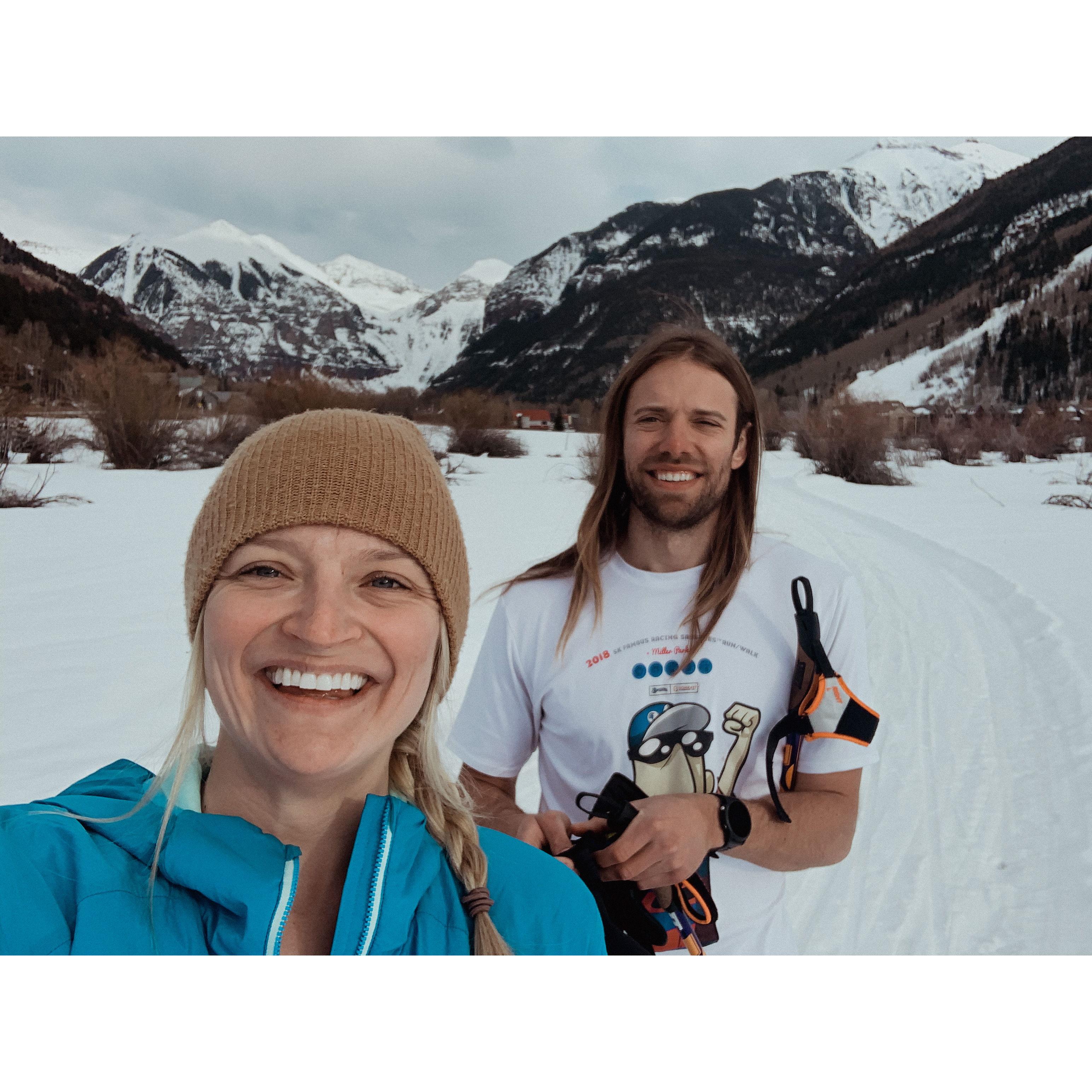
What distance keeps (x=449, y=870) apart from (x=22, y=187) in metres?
2.61

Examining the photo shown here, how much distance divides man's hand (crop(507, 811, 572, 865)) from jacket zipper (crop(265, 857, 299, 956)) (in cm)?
34

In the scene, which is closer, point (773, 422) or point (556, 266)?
point (556, 266)

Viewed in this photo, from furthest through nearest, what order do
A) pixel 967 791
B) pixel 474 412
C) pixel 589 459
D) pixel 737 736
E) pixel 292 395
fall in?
pixel 474 412 → pixel 292 395 → pixel 589 459 → pixel 967 791 → pixel 737 736

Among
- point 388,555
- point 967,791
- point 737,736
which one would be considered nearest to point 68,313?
point 388,555

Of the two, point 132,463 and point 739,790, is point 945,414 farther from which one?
point 132,463

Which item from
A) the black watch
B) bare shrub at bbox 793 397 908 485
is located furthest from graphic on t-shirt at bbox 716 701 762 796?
bare shrub at bbox 793 397 908 485

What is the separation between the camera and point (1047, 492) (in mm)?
3398

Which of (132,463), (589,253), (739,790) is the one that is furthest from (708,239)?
(132,463)

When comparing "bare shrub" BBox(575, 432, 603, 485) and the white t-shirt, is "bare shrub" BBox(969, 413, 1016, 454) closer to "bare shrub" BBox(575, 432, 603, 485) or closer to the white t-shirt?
"bare shrub" BBox(575, 432, 603, 485)

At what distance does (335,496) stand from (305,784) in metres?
0.35

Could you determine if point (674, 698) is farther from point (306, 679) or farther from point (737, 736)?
point (306, 679)

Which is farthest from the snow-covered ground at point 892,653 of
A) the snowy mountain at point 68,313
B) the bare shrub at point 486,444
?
the snowy mountain at point 68,313

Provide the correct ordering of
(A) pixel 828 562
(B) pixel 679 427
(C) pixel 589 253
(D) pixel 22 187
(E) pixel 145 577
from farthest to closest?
1. (E) pixel 145 577
2. (C) pixel 589 253
3. (D) pixel 22 187
4. (B) pixel 679 427
5. (A) pixel 828 562

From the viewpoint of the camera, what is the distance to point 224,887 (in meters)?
0.86
